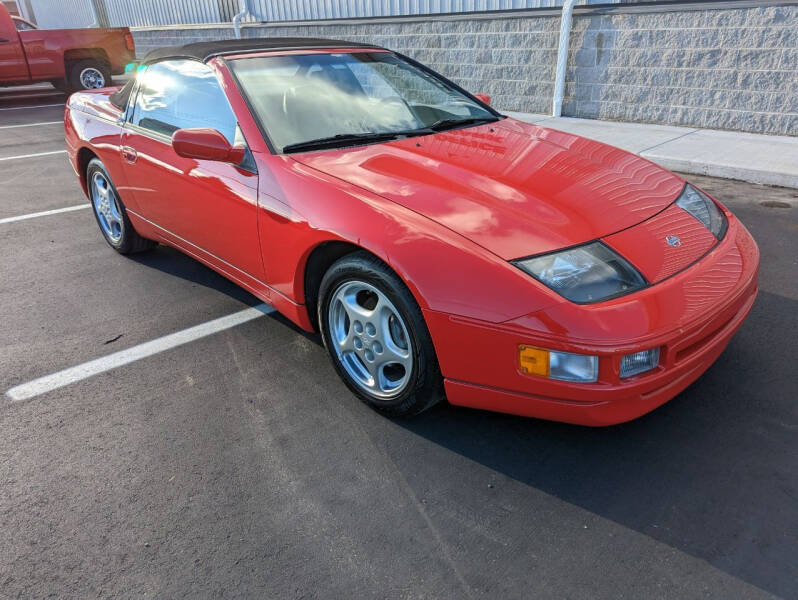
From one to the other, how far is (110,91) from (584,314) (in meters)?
4.36

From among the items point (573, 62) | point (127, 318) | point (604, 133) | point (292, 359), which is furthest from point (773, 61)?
point (127, 318)

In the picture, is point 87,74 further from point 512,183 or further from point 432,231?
point 432,231

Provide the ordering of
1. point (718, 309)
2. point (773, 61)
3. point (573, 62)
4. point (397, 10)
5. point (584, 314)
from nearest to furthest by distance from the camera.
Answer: point (584, 314)
point (718, 309)
point (773, 61)
point (573, 62)
point (397, 10)

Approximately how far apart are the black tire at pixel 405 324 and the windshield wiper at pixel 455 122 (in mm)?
1180

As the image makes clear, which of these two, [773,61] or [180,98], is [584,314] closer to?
[180,98]

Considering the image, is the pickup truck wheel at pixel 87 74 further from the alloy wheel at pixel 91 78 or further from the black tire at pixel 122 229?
the black tire at pixel 122 229

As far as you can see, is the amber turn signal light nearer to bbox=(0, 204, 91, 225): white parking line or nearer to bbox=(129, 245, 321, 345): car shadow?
bbox=(129, 245, 321, 345): car shadow

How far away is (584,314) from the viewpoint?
81.9 inches

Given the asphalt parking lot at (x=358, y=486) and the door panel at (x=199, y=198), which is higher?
the door panel at (x=199, y=198)

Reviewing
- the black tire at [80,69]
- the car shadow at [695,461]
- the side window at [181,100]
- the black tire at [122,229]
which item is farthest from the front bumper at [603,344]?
the black tire at [80,69]

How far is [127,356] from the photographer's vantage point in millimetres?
3316

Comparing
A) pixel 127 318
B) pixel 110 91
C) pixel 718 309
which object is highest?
pixel 110 91

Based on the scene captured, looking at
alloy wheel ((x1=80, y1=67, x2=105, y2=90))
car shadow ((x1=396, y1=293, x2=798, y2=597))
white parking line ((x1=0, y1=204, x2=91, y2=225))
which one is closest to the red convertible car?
car shadow ((x1=396, y1=293, x2=798, y2=597))

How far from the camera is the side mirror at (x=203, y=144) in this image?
114 inches
